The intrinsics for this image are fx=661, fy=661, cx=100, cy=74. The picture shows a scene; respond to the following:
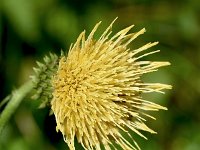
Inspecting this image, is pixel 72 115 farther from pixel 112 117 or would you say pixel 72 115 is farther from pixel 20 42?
pixel 20 42

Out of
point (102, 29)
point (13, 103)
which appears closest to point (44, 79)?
point (13, 103)

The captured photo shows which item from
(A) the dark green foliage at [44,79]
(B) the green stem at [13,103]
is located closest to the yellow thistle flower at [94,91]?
(A) the dark green foliage at [44,79]

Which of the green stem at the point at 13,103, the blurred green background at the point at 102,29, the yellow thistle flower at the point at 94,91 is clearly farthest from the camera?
the blurred green background at the point at 102,29

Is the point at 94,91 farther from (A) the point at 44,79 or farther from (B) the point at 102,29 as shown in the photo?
(B) the point at 102,29

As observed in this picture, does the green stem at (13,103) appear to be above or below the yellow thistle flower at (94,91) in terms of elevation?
above

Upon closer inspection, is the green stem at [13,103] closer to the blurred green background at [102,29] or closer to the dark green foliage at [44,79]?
the dark green foliage at [44,79]
